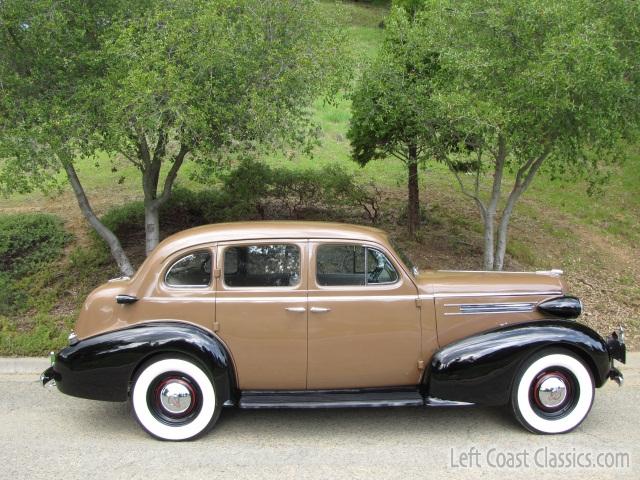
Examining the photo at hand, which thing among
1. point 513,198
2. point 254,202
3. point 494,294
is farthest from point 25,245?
point 494,294

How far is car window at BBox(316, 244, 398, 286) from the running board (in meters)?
0.88

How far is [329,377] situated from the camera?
5047mm

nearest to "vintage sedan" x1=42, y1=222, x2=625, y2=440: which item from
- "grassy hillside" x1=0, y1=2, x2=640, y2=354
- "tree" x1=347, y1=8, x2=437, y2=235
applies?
"grassy hillside" x1=0, y1=2, x2=640, y2=354

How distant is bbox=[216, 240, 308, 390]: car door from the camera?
5.01 m

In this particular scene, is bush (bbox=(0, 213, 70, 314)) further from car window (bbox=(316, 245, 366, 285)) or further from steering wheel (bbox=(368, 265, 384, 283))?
steering wheel (bbox=(368, 265, 384, 283))

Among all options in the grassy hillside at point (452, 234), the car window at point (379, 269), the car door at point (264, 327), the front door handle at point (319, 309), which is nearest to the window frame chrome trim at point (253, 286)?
the car door at point (264, 327)

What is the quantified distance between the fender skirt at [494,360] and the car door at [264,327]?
109 centimetres

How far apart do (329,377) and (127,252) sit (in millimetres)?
5075

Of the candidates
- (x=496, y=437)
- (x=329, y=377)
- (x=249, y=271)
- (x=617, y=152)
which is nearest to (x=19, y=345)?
(x=249, y=271)

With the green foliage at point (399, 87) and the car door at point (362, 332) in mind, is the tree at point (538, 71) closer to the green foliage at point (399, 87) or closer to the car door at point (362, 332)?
the green foliage at point (399, 87)

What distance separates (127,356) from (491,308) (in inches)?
115

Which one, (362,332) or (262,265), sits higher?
(262,265)

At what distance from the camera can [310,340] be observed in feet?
16.4

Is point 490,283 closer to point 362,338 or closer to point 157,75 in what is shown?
point 362,338
